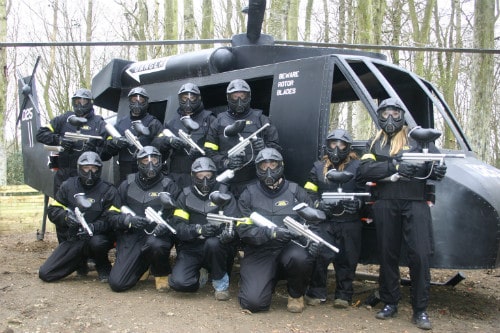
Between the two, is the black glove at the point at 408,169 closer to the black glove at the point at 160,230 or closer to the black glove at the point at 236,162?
the black glove at the point at 236,162

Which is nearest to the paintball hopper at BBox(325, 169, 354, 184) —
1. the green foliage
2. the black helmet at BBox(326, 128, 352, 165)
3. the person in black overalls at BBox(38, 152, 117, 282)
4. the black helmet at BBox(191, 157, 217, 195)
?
the black helmet at BBox(326, 128, 352, 165)

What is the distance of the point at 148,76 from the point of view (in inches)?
314

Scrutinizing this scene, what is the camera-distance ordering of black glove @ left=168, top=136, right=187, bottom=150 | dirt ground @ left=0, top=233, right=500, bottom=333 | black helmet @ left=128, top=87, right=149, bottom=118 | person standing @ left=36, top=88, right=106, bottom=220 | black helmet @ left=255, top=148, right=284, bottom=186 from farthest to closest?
person standing @ left=36, top=88, right=106, bottom=220 → black helmet @ left=128, top=87, right=149, bottom=118 → black glove @ left=168, top=136, right=187, bottom=150 → black helmet @ left=255, top=148, right=284, bottom=186 → dirt ground @ left=0, top=233, right=500, bottom=333

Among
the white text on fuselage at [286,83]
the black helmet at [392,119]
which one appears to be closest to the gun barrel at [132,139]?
the white text on fuselage at [286,83]

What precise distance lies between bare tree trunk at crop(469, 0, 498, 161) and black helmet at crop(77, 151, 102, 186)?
804 centimetres

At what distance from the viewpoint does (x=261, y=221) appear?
5.41 meters

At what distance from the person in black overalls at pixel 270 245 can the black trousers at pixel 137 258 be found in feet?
3.39

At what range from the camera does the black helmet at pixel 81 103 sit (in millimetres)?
7641

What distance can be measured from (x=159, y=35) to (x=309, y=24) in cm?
632

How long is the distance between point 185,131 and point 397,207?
2922 millimetres

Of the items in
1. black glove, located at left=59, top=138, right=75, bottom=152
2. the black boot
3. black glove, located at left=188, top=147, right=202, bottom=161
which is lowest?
the black boot

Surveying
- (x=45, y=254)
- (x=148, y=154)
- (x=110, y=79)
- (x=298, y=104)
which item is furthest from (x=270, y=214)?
(x=45, y=254)

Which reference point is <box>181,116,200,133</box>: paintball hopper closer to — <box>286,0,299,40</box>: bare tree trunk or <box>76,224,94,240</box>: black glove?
<box>76,224,94,240</box>: black glove

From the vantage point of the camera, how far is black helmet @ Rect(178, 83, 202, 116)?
673 cm
